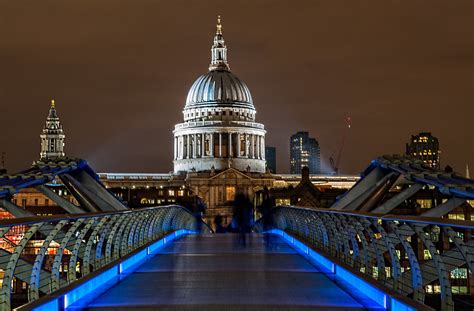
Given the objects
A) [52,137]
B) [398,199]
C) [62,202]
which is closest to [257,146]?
[52,137]

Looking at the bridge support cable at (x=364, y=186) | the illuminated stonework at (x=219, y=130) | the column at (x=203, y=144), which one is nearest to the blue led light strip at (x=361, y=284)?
the bridge support cable at (x=364, y=186)

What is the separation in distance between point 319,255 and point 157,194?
418 ft

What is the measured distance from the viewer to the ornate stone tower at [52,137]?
6462 inches

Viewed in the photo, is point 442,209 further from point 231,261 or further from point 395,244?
point 395,244

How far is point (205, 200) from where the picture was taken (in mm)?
153875

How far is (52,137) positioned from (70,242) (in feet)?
506

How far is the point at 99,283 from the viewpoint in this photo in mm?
14617

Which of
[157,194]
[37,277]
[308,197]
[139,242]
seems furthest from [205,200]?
[37,277]

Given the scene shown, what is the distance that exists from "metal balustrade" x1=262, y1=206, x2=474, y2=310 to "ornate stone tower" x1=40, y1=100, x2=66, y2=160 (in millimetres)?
143787

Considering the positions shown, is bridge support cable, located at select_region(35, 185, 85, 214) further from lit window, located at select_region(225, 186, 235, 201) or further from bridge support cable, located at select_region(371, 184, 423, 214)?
lit window, located at select_region(225, 186, 235, 201)

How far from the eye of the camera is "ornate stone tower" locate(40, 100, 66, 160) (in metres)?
164

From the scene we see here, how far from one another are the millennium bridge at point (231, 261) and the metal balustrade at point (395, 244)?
22mm

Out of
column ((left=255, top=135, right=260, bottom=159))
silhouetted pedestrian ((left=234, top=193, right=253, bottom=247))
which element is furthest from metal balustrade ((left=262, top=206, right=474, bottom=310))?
column ((left=255, top=135, right=260, bottom=159))

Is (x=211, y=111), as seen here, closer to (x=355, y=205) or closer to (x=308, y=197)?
(x=308, y=197)
